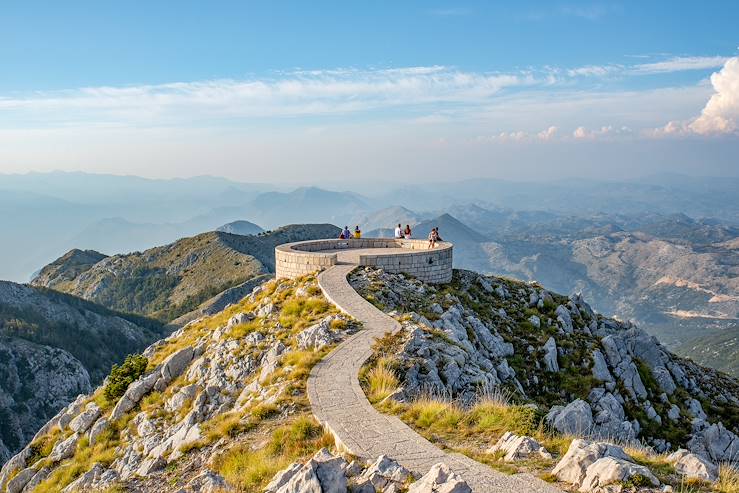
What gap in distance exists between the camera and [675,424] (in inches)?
1110

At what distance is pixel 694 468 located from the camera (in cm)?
957

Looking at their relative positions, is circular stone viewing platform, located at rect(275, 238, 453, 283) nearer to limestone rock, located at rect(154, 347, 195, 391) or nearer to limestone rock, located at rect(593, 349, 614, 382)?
limestone rock, located at rect(154, 347, 195, 391)

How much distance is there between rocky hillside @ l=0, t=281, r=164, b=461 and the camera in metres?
80.4

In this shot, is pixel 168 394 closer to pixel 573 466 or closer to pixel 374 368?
pixel 374 368

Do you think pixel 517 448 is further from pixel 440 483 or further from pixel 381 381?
pixel 381 381

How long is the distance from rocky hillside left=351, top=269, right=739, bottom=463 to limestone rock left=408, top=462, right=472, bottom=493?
7483 millimetres

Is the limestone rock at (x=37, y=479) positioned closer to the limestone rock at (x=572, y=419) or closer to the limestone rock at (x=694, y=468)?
the limestone rock at (x=572, y=419)

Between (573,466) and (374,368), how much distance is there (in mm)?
8308

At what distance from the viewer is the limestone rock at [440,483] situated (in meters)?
8.08

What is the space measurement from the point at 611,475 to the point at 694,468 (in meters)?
2.04

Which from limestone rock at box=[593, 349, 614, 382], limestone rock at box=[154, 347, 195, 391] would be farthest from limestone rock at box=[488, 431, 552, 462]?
limestone rock at box=[593, 349, 614, 382]

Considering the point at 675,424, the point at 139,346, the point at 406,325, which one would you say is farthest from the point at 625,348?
the point at 139,346

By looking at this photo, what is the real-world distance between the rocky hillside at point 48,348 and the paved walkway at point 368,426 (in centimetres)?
7237

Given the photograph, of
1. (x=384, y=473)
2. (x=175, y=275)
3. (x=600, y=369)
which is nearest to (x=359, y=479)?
(x=384, y=473)
